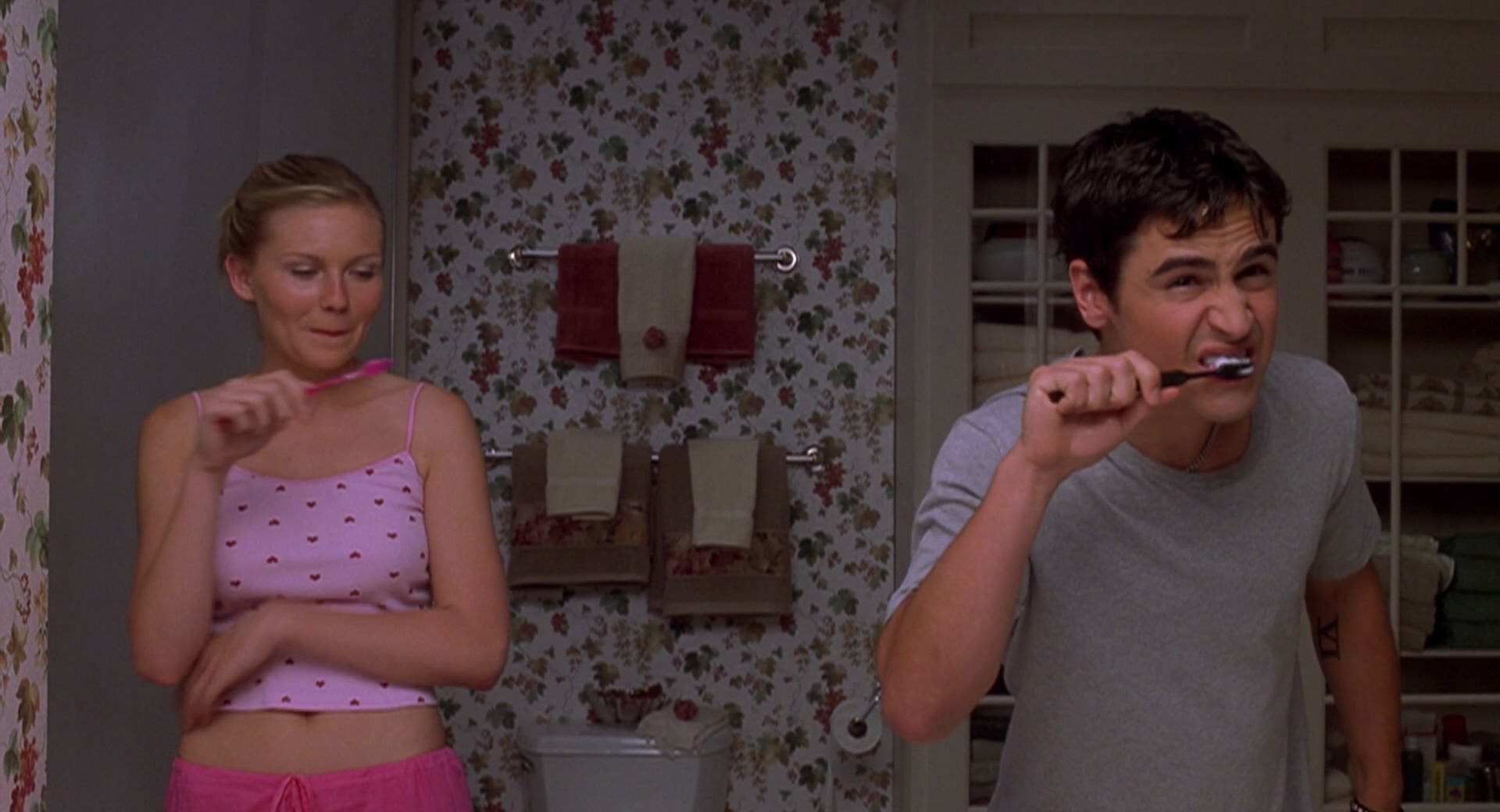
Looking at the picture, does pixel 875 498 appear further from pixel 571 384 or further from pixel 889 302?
pixel 571 384

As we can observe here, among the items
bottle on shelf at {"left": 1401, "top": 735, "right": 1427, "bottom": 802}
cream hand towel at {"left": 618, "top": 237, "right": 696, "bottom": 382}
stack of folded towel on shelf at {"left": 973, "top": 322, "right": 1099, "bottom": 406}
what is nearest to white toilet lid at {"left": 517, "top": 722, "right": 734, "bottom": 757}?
cream hand towel at {"left": 618, "top": 237, "right": 696, "bottom": 382}

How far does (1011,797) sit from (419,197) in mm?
2153

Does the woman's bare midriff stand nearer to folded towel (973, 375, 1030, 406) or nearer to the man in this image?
the man

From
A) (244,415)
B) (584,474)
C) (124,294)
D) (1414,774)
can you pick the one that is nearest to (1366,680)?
(244,415)

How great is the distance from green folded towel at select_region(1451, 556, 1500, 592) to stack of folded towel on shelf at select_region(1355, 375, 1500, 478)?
17 cm

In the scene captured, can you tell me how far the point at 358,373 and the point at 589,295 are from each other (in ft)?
5.93

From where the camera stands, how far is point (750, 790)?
3080 millimetres

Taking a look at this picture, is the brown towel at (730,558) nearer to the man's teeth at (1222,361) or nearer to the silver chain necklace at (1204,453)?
the silver chain necklace at (1204,453)

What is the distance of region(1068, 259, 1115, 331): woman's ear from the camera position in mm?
1263

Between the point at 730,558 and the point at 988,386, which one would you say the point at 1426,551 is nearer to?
the point at 988,386

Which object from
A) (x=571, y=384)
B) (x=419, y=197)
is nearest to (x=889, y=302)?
(x=571, y=384)

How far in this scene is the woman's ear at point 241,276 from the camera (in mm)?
1241

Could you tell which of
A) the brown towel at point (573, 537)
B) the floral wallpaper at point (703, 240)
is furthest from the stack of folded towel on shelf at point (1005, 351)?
the brown towel at point (573, 537)

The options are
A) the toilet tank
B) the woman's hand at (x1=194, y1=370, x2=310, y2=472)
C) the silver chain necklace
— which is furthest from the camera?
the toilet tank
